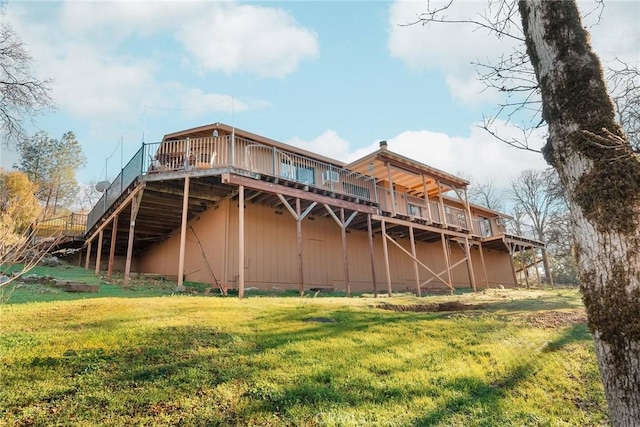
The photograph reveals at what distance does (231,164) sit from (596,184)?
963 centimetres

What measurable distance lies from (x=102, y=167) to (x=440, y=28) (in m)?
21.6

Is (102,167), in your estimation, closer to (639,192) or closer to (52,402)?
(52,402)

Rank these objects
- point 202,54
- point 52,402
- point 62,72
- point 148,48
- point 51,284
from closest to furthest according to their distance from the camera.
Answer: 1. point 52,402
2. point 202,54
3. point 148,48
4. point 51,284
5. point 62,72

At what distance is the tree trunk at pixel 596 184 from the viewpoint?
212 cm

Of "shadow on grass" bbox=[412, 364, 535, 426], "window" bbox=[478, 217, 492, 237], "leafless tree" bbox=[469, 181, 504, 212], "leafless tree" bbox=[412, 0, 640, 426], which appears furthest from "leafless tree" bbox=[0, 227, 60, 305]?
"leafless tree" bbox=[469, 181, 504, 212]

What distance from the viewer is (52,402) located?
3.44 metres

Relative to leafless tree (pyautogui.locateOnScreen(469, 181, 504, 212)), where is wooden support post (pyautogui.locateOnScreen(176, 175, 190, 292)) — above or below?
below

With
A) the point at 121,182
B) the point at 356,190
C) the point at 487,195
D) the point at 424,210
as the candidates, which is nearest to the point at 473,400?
the point at 356,190

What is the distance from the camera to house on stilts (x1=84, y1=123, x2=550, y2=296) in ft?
38.5

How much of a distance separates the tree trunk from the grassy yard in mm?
2172

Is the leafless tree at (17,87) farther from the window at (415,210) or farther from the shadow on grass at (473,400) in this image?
the window at (415,210)

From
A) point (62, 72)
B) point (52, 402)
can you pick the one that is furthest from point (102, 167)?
point (52, 402)

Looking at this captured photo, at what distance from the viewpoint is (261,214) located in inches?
551

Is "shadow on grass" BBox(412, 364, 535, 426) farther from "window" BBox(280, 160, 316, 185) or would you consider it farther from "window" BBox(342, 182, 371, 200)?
"window" BBox(280, 160, 316, 185)
